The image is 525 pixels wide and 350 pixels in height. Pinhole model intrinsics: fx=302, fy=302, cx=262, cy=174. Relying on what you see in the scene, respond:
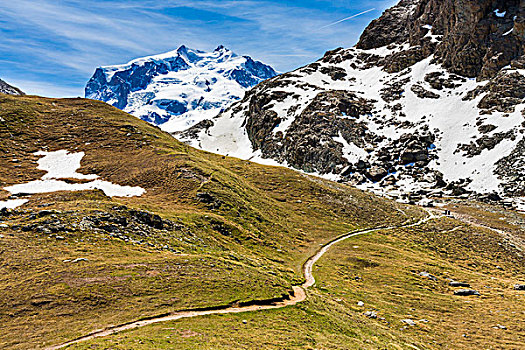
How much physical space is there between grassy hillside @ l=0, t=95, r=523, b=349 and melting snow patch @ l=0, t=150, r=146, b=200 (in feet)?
7.11

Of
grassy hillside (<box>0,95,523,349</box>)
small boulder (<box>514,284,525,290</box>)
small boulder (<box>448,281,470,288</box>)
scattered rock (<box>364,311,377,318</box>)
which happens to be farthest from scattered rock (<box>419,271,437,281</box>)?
scattered rock (<box>364,311,377,318</box>)

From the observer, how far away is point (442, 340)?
2827 cm

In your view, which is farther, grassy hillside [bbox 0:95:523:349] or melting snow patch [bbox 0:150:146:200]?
melting snow patch [bbox 0:150:146:200]

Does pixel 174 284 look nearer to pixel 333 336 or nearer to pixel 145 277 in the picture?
pixel 145 277

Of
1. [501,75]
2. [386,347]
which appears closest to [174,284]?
[386,347]

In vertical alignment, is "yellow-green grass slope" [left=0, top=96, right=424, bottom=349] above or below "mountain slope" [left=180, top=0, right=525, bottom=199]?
below

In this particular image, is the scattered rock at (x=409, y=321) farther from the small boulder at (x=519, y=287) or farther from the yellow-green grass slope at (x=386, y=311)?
the small boulder at (x=519, y=287)

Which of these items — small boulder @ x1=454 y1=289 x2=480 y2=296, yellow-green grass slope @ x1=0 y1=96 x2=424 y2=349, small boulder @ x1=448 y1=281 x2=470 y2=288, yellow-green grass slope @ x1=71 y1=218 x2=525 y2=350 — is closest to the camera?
yellow-green grass slope @ x1=71 y1=218 x2=525 y2=350

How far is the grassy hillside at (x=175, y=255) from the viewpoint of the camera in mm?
20688

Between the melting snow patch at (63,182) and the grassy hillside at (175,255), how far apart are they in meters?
2.17

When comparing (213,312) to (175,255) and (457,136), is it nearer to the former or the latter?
(175,255)

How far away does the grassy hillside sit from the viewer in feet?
67.9

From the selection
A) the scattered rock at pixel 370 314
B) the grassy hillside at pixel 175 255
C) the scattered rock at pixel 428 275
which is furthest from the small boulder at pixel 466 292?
the scattered rock at pixel 370 314

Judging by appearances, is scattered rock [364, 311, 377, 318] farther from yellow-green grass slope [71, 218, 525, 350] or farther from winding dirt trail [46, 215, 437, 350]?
winding dirt trail [46, 215, 437, 350]
